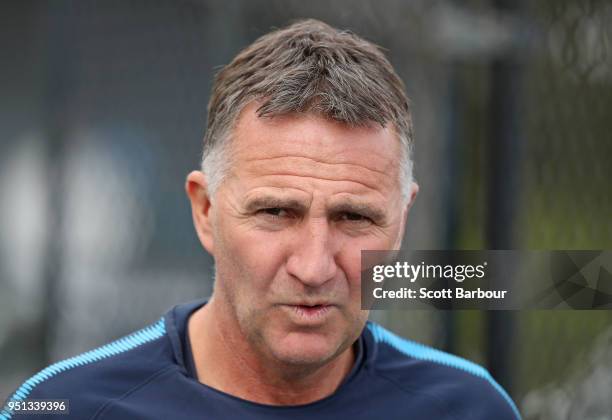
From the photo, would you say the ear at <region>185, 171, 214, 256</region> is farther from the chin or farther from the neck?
the chin

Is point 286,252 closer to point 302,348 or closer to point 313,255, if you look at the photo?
point 313,255

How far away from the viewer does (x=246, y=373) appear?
217cm

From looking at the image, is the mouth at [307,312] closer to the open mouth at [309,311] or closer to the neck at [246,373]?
the open mouth at [309,311]

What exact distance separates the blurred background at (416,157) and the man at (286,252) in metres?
1.11

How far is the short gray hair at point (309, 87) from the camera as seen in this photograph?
2.02 m

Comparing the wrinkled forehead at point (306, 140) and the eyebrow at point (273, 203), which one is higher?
the wrinkled forehead at point (306, 140)

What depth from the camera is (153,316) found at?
11.5ft

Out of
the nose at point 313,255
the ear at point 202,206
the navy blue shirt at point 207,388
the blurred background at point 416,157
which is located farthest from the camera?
the blurred background at point 416,157

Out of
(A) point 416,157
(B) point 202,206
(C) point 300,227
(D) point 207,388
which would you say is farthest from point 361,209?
(A) point 416,157

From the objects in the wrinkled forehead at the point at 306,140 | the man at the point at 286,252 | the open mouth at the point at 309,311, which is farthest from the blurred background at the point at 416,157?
the open mouth at the point at 309,311

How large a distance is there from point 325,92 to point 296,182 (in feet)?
0.72

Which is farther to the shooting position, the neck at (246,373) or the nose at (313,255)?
the neck at (246,373)

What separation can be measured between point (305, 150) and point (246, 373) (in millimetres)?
577

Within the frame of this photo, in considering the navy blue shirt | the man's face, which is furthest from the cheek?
the navy blue shirt
